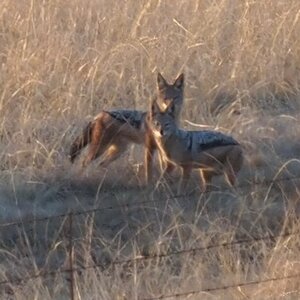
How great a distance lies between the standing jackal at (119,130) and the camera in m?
8.14

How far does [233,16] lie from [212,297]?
4977 millimetres

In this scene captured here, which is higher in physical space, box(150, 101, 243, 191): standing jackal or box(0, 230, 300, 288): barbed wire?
box(150, 101, 243, 191): standing jackal

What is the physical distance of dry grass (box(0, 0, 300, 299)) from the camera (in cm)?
682

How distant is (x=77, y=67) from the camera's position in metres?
10.1

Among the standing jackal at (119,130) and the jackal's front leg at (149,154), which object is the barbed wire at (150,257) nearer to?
the jackal's front leg at (149,154)

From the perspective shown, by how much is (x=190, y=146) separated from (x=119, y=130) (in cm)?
62

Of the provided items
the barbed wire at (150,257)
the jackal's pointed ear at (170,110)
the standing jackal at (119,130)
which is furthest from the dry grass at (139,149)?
the jackal's pointed ear at (170,110)

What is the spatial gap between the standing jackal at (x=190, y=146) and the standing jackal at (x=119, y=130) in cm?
18

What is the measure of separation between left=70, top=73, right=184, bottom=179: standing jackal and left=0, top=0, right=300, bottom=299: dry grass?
16 centimetres

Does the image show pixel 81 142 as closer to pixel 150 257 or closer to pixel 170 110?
pixel 170 110


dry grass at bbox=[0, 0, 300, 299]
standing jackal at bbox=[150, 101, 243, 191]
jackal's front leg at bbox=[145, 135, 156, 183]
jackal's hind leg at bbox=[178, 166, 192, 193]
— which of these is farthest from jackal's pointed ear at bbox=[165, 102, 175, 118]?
dry grass at bbox=[0, 0, 300, 299]

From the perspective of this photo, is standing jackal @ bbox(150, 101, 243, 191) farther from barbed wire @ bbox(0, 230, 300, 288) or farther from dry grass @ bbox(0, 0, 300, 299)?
barbed wire @ bbox(0, 230, 300, 288)

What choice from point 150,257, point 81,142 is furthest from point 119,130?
point 150,257

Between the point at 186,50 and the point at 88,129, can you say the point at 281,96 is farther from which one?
the point at 88,129
